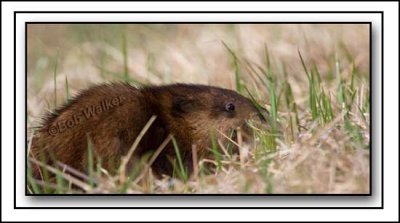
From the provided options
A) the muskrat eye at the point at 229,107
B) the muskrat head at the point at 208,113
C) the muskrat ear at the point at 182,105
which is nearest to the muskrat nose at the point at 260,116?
the muskrat head at the point at 208,113

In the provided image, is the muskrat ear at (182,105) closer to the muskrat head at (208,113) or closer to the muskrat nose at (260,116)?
the muskrat head at (208,113)

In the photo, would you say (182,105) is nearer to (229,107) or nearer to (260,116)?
(229,107)

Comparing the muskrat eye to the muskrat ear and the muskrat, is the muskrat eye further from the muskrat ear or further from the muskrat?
the muskrat ear

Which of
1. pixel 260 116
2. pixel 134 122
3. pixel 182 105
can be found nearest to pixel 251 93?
pixel 260 116

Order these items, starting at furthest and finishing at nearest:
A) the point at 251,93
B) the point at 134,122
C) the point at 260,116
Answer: the point at 251,93 < the point at 260,116 < the point at 134,122

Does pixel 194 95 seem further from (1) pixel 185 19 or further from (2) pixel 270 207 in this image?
(2) pixel 270 207

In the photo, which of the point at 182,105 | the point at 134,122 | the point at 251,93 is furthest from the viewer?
the point at 251,93
